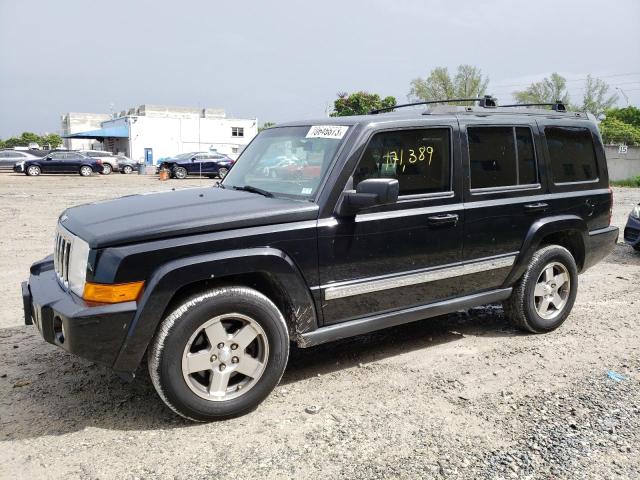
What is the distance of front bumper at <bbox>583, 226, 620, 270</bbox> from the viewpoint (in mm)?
5301

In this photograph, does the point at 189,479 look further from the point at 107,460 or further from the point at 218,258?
the point at 218,258

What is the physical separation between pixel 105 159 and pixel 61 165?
4.41 m

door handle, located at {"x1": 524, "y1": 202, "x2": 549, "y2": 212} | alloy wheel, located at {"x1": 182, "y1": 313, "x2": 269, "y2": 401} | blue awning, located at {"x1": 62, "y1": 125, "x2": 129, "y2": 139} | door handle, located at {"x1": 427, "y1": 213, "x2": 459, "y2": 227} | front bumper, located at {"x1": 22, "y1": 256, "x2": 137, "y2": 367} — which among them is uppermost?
blue awning, located at {"x1": 62, "y1": 125, "x2": 129, "y2": 139}

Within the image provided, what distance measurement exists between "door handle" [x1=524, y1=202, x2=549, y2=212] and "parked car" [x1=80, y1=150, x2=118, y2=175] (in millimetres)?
33319

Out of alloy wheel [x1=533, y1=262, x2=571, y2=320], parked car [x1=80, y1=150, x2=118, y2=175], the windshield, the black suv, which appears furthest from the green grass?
parked car [x1=80, y1=150, x2=118, y2=175]

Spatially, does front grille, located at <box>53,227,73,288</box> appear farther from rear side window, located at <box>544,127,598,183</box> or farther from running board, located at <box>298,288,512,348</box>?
rear side window, located at <box>544,127,598,183</box>

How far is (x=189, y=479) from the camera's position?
2828 mm

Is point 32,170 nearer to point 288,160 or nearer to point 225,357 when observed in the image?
point 288,160

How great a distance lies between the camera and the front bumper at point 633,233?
28.0 feet

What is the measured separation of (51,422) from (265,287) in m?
1.50

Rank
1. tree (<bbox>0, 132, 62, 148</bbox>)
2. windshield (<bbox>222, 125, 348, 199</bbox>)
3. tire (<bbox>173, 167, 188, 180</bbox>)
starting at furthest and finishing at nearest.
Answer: tree (<bbox>0, 132, 62, 148</bbox>) < tire (<bbox>173, 167, 188, 180</bbox>) < windshield (<bbox>222, 125, 348, 199</bbox>)

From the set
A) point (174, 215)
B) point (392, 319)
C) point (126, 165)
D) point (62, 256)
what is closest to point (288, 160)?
point (174, 215)

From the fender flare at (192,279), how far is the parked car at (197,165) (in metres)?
27.7

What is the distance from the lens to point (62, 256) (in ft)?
11.8
